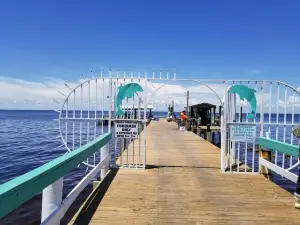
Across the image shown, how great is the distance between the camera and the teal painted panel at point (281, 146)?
6004 millimetres

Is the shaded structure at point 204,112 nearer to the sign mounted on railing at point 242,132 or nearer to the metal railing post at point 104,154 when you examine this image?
the sign mounted on railing at point 242,132

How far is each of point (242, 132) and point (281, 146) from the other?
138cm

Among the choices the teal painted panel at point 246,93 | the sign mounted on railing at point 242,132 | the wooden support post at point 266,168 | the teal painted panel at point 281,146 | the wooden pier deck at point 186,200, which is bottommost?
the wooden pier deck at point 186,200

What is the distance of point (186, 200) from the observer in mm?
5480

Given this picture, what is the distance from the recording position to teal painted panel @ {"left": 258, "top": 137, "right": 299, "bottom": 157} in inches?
236

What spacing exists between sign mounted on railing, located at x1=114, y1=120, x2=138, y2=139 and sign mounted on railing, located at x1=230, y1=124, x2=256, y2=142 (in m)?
2.74

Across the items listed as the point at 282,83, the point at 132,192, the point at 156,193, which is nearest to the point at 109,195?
the point at 132,192

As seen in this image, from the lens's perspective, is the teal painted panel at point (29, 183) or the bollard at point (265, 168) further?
the bollard at point (265, 168)

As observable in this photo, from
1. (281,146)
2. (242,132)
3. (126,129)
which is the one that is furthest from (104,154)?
(281,146)

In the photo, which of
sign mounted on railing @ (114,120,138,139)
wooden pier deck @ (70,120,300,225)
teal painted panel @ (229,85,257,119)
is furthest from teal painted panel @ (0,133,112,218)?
teal painted panel @ (229,85,257,119)

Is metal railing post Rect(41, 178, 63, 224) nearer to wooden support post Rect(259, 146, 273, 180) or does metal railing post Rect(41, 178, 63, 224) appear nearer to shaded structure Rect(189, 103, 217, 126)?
wooden support post Rect(259, 146, 273, 180)

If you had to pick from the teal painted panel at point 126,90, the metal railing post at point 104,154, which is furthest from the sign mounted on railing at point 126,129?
the metal railing post at point 104,154

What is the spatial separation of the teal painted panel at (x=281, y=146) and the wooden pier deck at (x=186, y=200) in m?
0.86

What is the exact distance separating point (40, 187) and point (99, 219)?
1.70 metres
